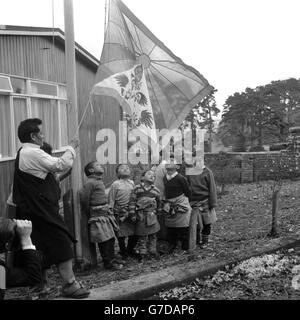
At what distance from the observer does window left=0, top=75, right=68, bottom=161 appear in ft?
27.2

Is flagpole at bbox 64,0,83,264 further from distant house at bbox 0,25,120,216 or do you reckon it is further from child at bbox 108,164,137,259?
distant house at bbox 0,25,120,216

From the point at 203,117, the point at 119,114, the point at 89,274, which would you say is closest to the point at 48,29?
the point at 119,114

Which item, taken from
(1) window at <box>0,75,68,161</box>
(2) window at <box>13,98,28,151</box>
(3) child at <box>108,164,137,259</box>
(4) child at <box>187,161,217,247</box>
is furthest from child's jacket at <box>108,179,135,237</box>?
(2) window at <box>13,98,28,151</box>

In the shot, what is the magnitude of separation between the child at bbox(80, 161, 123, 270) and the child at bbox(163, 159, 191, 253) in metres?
1.05

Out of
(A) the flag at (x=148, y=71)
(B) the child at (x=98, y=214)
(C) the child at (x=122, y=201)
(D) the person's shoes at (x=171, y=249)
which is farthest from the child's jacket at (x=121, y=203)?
(A) the flag at (x=148, y=71)

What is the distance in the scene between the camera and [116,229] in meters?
5.25

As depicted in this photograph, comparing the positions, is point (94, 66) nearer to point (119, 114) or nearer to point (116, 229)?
point (119, 114)

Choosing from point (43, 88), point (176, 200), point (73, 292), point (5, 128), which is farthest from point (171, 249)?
point (43, 88)

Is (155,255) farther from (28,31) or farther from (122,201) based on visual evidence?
(28,31)

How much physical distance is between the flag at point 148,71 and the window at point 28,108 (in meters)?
4.03

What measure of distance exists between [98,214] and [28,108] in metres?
4.89
